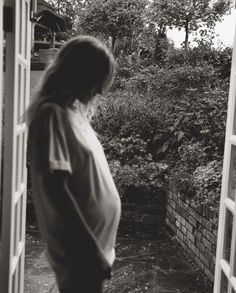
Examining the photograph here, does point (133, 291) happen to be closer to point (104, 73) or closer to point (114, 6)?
point (104, 73)

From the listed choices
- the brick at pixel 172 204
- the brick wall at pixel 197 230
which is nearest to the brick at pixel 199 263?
the brick wall at pixel 197 230

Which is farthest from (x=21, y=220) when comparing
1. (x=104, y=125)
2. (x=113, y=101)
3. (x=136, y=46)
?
(x=136, y=46)

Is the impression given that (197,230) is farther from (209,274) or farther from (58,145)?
(58,145)

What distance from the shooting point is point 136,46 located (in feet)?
37.1

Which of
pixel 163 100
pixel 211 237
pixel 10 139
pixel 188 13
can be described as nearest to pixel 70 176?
pixel 10 139

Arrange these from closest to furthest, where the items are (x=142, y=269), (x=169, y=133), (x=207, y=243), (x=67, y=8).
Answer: (x=207, y=243), (x=142, y=269), (x=169, y=133), (x=67, y=8)

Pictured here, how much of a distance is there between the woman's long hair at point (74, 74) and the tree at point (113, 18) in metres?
9.88

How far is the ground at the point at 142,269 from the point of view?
398cm

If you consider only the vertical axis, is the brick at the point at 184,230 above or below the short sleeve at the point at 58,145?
below

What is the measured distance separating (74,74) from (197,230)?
341 centimetres

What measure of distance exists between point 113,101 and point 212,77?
1997 millimetres

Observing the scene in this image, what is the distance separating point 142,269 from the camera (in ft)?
14.7

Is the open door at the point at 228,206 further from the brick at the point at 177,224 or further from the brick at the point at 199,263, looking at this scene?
the brick at the point at 177,224

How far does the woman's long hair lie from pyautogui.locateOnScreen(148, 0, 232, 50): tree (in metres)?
8.57
